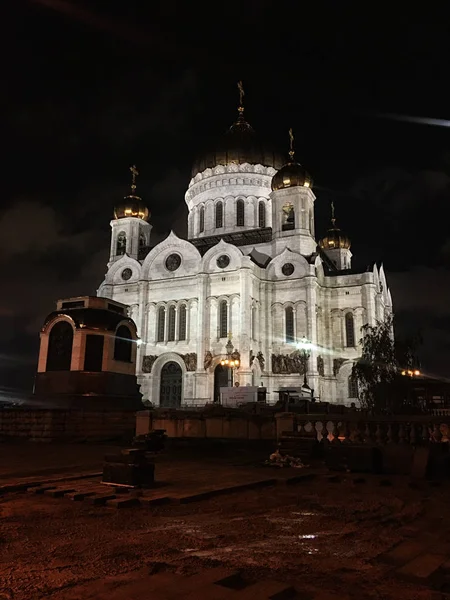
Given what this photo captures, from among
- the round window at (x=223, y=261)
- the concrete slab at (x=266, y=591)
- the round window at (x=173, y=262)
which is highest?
the round window at (x=173, y=262)

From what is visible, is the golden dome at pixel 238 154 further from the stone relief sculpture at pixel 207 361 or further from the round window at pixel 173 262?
the stone relief sculpture at pixel 207 361

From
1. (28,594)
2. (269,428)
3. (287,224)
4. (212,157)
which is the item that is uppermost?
(212,157)

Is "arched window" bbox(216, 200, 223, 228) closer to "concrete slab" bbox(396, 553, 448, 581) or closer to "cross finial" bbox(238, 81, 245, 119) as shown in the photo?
"cross finial" bbox(238, 81, 245, 119)

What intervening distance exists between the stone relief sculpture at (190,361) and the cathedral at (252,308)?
0.27 feet

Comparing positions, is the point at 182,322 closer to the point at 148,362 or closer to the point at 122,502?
the point at 148,362

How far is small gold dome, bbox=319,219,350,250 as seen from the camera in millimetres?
54250

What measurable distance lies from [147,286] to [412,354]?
905 inches

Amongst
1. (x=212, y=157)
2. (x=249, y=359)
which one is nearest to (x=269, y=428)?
(x=249, y=359)

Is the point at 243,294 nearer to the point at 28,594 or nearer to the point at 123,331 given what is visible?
the point at 123,331

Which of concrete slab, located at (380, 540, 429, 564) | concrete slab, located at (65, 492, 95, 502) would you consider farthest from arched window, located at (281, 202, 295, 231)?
concrete slab, located at (380, 540, 429, 564)

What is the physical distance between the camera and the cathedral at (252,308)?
37.7 metres

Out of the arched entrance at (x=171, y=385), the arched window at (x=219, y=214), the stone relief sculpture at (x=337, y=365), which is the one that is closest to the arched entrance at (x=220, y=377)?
the arched entrance at (x=171, y=385)

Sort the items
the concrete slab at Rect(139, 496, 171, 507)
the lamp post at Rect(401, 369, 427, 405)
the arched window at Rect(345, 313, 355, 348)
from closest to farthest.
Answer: the concrete slab at Rect(139, 496, 171, 507) → the lamp post at Rect(401, 369, 427, 405) → the arched window at Rect(345, 313, 355, 348)

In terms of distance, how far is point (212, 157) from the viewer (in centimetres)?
5053
